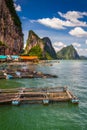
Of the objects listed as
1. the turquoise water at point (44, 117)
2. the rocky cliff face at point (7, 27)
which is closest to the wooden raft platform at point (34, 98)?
the turquoise water at point (44, 117)

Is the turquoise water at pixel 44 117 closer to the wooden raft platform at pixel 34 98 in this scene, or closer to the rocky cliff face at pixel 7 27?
the wooden raft platform at pixel 34 98

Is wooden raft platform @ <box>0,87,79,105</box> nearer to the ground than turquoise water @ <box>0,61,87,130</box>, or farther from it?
farther from it

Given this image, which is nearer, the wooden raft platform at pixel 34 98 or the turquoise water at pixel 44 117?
the turquoise water at pixel 44 117

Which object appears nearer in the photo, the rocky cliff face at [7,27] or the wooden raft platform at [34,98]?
the wooden raft platform at [34,98]

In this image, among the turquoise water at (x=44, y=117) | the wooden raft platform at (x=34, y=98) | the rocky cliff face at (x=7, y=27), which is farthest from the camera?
the rocky cliff face at (x=7, y=27)

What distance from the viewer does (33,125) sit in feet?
74.1

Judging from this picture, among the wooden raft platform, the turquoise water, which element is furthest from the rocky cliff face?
the turquoise water

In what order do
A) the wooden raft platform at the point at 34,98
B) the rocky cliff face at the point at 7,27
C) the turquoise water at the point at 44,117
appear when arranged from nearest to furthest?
the turquoise water at the point at 44,117 → the wooden raft platform at the point at 34,98 → the rocky cliff face at the point at 7,27

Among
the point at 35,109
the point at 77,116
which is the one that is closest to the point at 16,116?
the point at 35,109

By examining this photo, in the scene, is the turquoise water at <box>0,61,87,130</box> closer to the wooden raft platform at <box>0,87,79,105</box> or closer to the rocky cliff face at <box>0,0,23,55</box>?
the wooden raft platform at <box>0,87,79,105</box>

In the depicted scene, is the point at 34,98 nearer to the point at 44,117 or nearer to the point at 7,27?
the point at 44,117

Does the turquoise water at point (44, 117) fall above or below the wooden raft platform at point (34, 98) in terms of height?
below

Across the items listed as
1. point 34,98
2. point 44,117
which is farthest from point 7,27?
point 44,117

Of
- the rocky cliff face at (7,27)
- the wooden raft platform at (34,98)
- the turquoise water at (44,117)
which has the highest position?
the rocky cliff face at (7,27)
